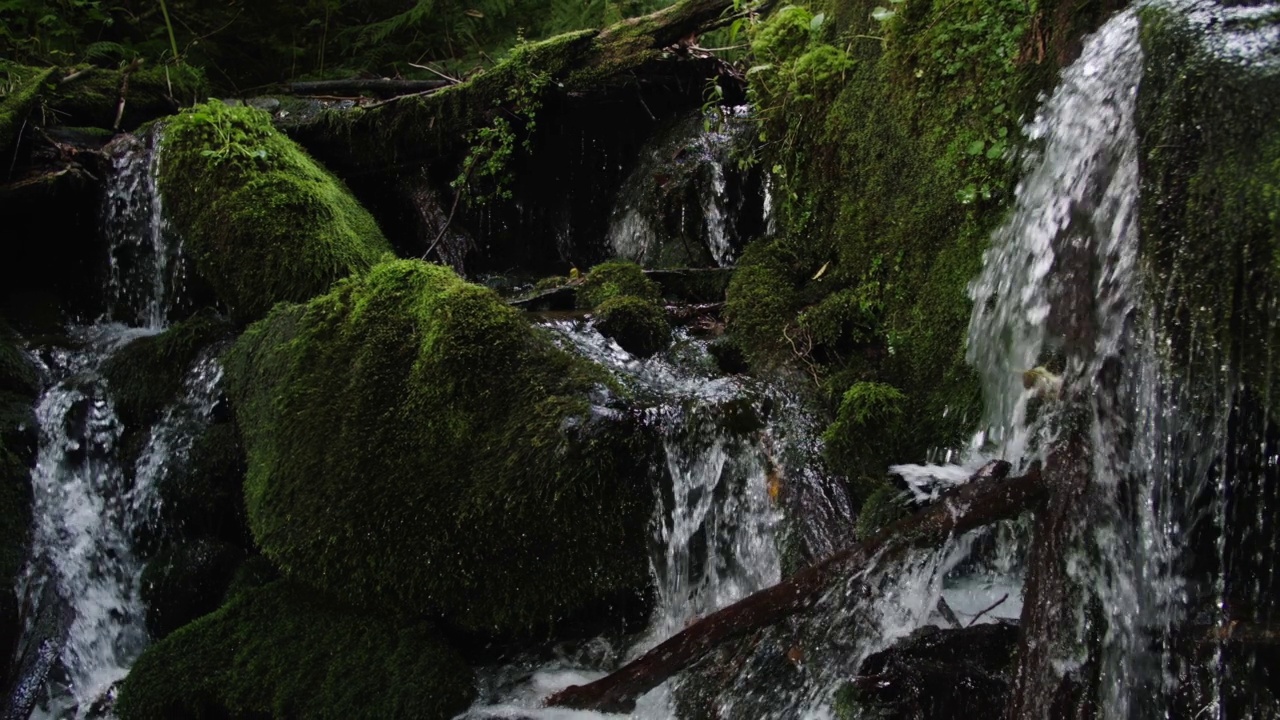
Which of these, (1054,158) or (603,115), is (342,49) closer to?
(603,115)

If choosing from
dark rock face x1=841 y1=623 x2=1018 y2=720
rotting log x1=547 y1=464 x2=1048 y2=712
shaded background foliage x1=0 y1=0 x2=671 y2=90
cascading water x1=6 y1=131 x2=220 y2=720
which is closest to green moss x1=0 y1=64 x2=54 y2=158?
shaded background foliage x1=0 y1=0 x2=671 y2=90

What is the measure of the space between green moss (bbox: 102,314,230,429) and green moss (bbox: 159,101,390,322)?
0.29 meters

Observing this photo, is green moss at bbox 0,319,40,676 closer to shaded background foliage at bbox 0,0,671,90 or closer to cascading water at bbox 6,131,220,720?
cascading water at bbox 6,131,220,720

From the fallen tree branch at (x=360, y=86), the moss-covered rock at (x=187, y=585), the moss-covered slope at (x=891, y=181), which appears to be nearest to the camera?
the moss-covered slope at (x=891, y=181)

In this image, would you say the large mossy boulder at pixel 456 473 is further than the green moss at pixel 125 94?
No

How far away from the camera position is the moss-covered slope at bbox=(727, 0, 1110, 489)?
3330 mm

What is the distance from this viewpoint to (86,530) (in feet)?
15.9

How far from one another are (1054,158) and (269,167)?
4.73 meters

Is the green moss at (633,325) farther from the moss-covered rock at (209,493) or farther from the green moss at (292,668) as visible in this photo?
the moss-covered rock at (209,493)

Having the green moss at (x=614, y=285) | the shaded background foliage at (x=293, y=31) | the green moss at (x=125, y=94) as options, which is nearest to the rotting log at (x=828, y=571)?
the green moss at (x=614, y=285)

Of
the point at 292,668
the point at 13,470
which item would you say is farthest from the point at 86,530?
the point at 292,668

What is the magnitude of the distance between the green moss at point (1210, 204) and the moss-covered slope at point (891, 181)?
77 centimetres

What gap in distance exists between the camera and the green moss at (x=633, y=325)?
4508 mm

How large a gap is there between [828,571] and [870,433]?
0.97 meters
